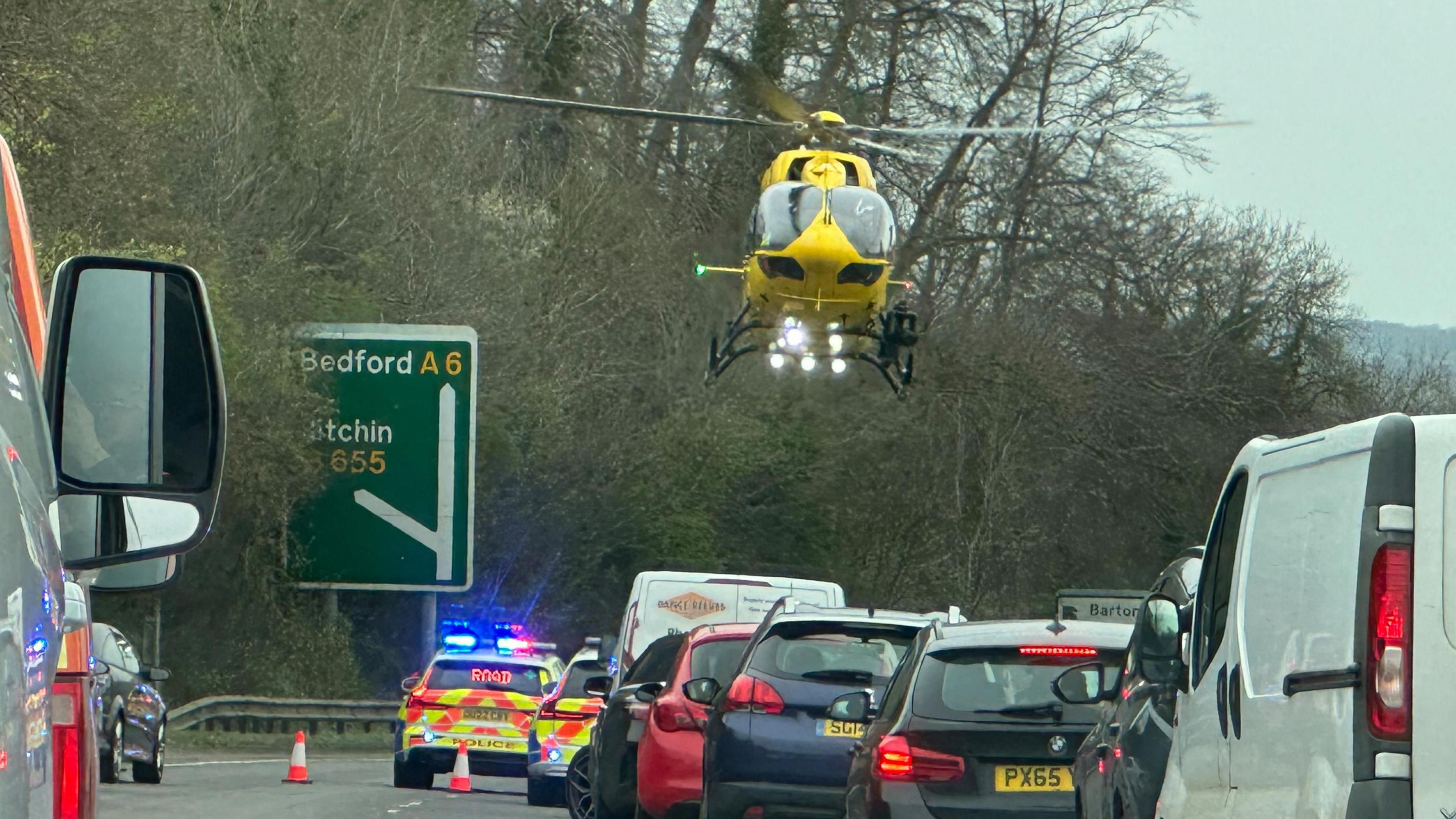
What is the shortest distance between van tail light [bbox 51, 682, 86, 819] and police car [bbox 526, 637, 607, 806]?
1611 cm

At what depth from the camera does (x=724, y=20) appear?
47.5 m

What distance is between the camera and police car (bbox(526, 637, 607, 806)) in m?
20.7

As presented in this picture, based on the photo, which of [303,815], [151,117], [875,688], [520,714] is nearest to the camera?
[875,688]

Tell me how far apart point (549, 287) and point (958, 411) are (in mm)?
8583

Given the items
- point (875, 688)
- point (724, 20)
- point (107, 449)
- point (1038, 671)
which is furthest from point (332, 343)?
point (724, 20)

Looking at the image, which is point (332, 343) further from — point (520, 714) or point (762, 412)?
point (762, 412)

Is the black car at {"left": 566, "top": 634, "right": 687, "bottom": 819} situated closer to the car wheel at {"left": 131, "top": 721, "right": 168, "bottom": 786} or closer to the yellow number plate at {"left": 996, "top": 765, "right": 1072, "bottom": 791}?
the yellow number plate at {"left": 996, "top": 765, "right": 1072, "bottom": 791}

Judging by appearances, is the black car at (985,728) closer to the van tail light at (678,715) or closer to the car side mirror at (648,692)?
the van tail light at (678,715)

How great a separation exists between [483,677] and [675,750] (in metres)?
11.0

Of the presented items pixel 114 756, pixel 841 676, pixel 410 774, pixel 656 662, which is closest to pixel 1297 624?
pixel 841 676

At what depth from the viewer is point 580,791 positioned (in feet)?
55.8

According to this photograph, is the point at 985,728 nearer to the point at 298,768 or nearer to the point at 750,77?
the point at 298,768

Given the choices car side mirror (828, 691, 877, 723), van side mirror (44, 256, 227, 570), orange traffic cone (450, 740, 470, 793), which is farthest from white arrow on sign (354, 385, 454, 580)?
orange traffic cone (450, 740, 470, 793)

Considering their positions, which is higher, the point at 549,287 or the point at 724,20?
the point at 724,20
